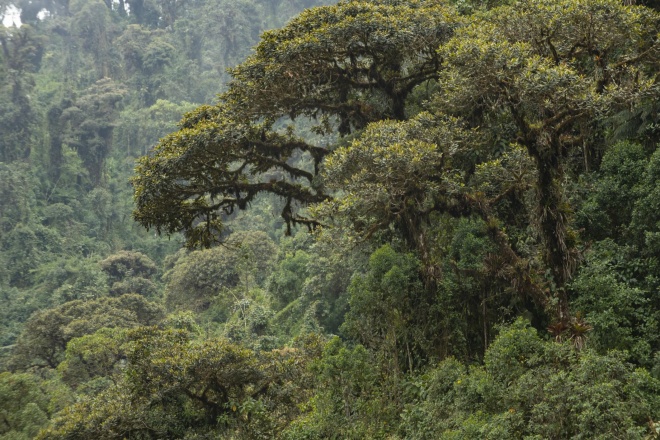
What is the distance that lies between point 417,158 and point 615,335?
410cm

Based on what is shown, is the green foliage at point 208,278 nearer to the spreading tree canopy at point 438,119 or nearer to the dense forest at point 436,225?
the dense forest at point 436,225

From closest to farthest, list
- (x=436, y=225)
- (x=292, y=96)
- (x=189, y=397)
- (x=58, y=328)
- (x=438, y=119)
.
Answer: (x=438, y=119) → (x=189, y=397) → (x=436, y=225) → (x=292, y=96) → (x=58, y=328)

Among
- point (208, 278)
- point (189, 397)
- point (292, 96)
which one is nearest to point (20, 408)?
point (189, 397)

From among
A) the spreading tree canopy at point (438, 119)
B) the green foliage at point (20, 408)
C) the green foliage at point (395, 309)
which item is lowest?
the green foliage at point (20, 408)

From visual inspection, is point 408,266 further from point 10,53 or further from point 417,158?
Result: point 10,53

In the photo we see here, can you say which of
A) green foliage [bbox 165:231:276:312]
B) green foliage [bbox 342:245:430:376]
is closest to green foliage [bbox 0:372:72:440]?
green foliage [bbox 342:245:430:376]

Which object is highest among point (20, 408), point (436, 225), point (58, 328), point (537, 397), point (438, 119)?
point (438, 119)

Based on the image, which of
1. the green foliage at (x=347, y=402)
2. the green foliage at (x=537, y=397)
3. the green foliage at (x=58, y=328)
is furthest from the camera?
the green foliage at (x=58, y=328)

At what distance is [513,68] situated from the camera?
32.7ft

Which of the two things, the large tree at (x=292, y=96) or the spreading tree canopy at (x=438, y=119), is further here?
the large tree at (x=292, y=96)

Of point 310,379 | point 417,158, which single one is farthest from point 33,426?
point 417,158

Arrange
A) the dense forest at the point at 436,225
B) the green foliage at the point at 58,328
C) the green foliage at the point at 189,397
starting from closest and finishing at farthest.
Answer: the dense forest at the point at 436,225, the green foliage at the point at 189,397, the green foliage at the point at 58,328

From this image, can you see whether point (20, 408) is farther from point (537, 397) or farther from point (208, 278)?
point (208, 278)

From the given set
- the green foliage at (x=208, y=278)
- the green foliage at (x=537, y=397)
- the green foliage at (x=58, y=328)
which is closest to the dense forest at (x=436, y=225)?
the green foliage at (x=537, y=397)
